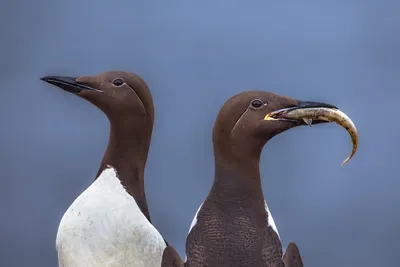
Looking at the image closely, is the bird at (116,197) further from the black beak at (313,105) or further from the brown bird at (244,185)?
the black beak at (313,105)

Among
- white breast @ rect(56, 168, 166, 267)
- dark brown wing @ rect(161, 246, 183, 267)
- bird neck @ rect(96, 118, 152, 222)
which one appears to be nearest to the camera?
dark brown wing @ rect(161, 246, 183, 267)

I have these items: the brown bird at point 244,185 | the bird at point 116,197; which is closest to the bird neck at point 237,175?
the brown bird at point 244,185

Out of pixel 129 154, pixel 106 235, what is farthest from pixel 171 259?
pixel 129 154

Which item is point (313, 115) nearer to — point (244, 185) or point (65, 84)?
point (244, 185)

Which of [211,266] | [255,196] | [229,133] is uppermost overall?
[229,133]

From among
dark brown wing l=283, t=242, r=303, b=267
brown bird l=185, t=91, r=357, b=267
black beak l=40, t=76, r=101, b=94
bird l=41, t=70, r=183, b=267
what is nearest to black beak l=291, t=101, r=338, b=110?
brown bird l=185, t=91, r=357, b=267

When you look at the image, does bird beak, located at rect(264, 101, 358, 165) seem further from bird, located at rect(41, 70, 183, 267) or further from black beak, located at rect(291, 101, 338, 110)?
bird, located at rect(41, 70, 183, 267)

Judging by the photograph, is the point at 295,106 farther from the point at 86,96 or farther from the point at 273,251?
the point at 86,96

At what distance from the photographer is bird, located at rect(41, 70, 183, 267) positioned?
2416 mm

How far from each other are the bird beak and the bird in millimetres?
452

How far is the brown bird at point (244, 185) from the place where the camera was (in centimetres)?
224

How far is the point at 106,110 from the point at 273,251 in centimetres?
65

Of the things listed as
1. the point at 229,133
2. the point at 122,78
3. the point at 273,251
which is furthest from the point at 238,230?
the point at 122,78

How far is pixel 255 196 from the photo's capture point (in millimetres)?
2324
